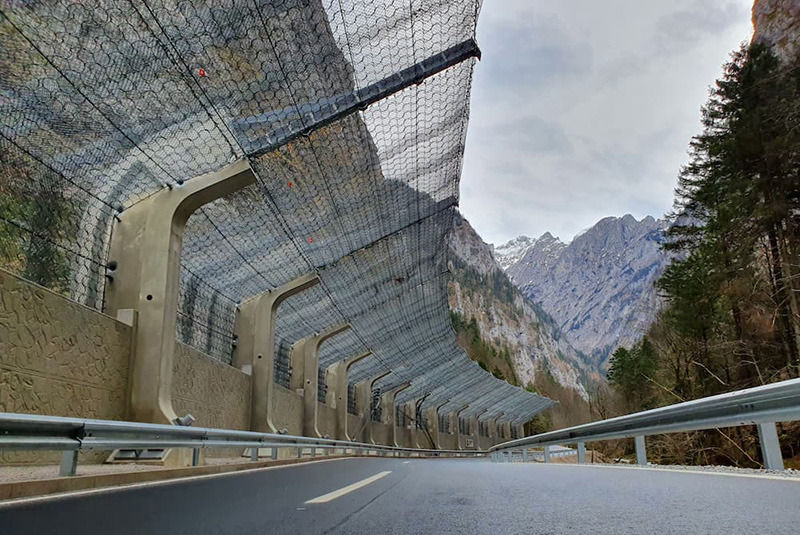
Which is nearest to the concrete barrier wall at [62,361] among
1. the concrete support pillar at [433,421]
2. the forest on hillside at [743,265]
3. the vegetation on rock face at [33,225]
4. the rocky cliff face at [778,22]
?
the vegetation on rock face at [33,225]

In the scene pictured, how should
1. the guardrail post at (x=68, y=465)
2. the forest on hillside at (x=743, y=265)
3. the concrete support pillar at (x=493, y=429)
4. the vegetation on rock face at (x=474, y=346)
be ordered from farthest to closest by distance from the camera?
the vegetation on rock face at (x=474, y=346) < the concrete support pillar at (x=493, y=429) < the forest on hillside at (x=743, y=265) < the guardrail post at (x=68, y=465)

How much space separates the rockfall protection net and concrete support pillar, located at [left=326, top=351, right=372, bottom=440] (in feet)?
35.1

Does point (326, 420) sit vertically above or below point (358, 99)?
below

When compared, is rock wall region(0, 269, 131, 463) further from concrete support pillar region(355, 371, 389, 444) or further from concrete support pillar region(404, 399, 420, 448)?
concrete support pillar region(404, 399, 420, 448)

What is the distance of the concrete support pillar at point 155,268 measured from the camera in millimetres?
10969

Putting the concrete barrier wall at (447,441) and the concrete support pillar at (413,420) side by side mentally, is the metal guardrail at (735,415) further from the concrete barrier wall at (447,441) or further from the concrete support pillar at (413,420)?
the concrete barrier wall at (447,441)

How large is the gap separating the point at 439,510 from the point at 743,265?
23.6 m

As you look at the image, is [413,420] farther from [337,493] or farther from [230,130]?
[337,493]

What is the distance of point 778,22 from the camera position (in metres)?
48.4

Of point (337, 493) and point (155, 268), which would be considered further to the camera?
point (155, 268)

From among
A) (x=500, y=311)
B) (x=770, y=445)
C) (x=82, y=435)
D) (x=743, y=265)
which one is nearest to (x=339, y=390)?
(x=743, y=265)

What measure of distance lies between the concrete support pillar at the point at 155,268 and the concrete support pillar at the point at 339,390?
56.2 feet

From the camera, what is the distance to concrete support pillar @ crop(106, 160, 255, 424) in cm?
1097

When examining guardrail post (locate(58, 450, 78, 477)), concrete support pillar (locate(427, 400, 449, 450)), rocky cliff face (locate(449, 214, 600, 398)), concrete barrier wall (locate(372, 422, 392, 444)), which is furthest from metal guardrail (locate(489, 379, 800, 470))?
rocky cliff face (locate(449, 214, 600, 398))
